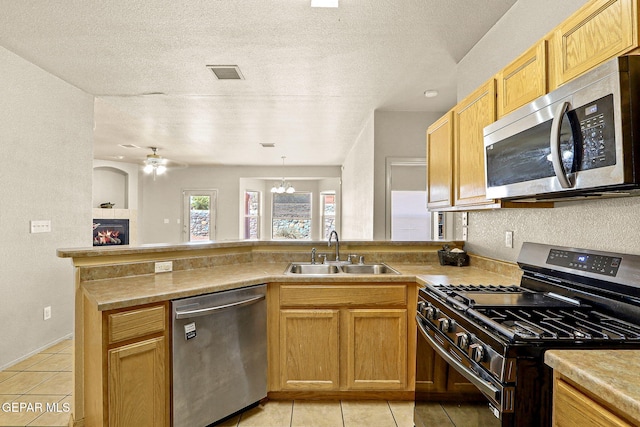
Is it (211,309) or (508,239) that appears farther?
(508,239)

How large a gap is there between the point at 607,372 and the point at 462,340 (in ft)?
1.71

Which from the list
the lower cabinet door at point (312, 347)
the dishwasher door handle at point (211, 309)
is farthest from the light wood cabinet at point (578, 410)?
the dishwasher door handle at point (211, 309)

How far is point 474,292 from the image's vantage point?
1.72 m

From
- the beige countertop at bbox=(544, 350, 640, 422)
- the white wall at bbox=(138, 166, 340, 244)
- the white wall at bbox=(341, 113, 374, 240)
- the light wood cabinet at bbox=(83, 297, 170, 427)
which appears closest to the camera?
the beige countertop at bbox=(544, 350, 640, 422)

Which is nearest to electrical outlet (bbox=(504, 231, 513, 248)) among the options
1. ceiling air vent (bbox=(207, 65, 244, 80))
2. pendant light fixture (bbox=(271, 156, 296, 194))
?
ceiling air vent (bbox=(207, 65, 244, 80))

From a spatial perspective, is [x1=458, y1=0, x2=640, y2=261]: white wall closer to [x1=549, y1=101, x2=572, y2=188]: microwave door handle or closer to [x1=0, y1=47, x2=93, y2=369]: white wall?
[x1=549, y1=101, x2=572, y2=188]: microwave door handle

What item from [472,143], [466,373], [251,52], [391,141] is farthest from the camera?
[391,141]

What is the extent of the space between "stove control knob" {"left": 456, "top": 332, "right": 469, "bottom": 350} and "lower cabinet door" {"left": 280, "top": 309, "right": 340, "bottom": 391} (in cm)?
104

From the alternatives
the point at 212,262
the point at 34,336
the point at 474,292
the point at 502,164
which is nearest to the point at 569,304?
Result: the point at 474,292

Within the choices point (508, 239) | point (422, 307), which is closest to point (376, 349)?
point (422, 307)

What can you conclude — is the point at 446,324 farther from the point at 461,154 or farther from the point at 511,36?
the point at 511,36

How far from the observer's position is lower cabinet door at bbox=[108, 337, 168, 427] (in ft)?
5.39

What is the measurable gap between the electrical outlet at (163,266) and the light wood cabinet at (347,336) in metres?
0.80

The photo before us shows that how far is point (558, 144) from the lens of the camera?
1.19 m
